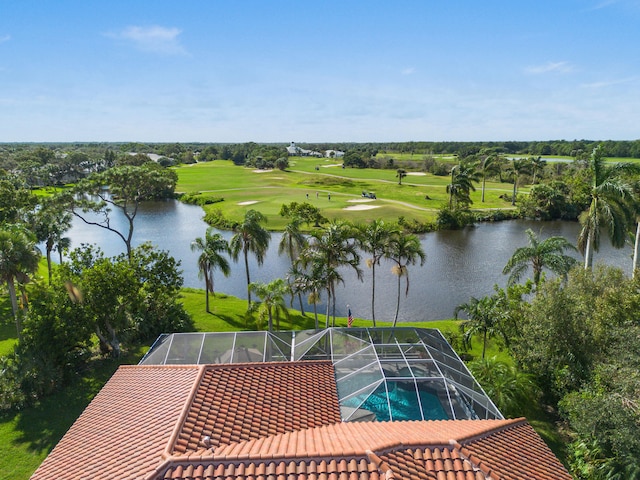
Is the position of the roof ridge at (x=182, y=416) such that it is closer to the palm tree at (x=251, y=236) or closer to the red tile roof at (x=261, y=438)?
the red tile roof at (x=261, y=438)

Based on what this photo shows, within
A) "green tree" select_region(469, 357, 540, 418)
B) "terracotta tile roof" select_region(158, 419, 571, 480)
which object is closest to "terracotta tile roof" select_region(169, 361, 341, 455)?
"terracotta tile roof" select_region(158, 419, 571, 480)

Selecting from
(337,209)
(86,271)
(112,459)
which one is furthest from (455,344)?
(337,209)

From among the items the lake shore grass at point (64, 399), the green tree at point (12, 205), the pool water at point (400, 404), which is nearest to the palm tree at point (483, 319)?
the lake shore grass at point (64, 399)

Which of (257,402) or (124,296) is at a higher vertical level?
(124,296)

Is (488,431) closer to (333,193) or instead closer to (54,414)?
(54,414)

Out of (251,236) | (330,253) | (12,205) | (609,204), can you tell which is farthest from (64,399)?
(609,204)

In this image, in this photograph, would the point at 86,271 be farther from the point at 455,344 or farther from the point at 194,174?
the point at 194,174
